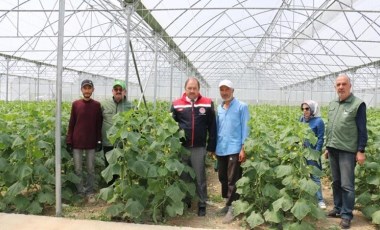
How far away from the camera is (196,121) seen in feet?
16.5

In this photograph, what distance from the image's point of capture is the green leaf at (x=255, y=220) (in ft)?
15.0

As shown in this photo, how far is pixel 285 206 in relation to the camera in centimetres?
440

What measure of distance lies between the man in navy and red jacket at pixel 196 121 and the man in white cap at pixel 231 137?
0.47 feet

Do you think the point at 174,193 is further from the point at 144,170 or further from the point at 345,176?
the point at 345,176

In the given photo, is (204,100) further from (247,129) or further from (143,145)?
(143,145)

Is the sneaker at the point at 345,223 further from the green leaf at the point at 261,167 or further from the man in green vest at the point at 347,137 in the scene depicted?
the green leaf at the point at 261,167

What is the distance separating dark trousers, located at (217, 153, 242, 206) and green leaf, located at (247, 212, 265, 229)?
49cm

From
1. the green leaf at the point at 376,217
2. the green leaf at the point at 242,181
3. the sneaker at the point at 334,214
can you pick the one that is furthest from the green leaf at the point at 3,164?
the green leaf at the point at 376,217

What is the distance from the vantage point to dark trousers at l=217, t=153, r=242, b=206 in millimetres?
5000

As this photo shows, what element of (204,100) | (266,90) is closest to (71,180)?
(204,100)

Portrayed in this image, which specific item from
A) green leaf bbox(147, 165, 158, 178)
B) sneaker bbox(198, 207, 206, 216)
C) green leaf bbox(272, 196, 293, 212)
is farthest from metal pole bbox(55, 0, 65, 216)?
green leaf bbox(272, 196, 293, 212)

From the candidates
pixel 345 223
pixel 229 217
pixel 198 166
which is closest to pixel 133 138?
pixel 198 166

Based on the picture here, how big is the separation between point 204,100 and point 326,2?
32.5 ft

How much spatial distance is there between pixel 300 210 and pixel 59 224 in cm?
290
